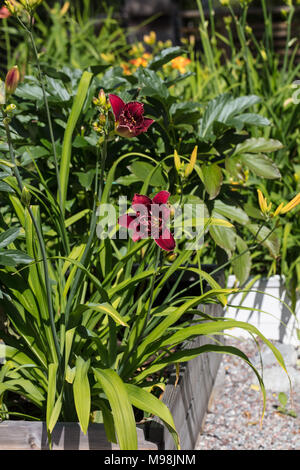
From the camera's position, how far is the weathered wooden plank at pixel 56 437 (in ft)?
3.59

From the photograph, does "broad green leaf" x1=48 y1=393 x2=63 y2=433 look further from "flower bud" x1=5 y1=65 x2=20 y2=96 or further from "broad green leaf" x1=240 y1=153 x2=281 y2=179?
"broad green leaf" x1=240 y1=153 x2=281 y2=179

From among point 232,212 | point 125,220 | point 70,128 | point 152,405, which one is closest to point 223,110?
point 232,212

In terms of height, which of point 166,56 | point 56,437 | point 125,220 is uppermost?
point 166,56

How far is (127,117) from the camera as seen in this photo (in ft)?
3.33

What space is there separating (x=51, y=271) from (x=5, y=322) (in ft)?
0.59

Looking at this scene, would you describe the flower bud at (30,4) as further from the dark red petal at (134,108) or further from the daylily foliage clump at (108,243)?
the dark red petal at (134,108)

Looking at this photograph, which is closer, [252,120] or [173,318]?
[173,318]

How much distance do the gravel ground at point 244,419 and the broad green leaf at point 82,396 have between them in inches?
25.3

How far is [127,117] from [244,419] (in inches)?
44.4

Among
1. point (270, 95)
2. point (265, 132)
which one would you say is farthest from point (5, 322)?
point (270, 95)

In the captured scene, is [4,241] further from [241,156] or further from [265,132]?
[265,132]

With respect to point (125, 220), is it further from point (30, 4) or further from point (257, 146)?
point (257, 146)

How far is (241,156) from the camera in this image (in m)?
1.61

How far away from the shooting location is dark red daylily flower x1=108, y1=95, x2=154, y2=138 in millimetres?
997
